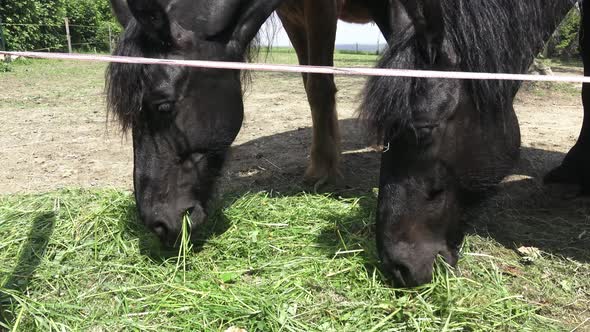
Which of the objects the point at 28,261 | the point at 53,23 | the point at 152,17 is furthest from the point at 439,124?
the point at 53,23

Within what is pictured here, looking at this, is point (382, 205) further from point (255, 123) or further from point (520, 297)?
point (255, 123)

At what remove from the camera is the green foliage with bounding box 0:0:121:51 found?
54.2 feet

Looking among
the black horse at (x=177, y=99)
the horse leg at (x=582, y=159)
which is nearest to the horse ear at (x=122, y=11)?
the black horse at (x=177, y=99)

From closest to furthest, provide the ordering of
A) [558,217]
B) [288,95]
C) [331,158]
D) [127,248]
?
[127,248] < [558,217] < [331,158] < [288,95]

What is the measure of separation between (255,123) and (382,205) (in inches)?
156

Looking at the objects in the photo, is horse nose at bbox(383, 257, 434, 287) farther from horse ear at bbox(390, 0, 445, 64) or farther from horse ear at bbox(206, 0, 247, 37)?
horse ear at bbox(206, 0, 247, 37)

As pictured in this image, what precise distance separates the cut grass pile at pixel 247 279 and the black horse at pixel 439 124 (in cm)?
20

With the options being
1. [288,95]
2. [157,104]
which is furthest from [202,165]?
[288,95]

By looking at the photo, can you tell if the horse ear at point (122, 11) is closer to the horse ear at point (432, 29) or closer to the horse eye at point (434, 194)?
the horse ear at point (432, 29)

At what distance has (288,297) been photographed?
2.10 metres

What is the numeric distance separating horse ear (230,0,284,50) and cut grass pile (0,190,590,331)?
984mm

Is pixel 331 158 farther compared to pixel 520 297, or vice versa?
pixel 331 158

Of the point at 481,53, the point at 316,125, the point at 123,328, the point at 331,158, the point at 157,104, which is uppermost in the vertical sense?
the point at 481,53

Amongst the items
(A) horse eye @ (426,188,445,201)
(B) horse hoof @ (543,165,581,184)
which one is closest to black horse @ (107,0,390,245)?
(A) horse eye @ (426,188,445,201)
